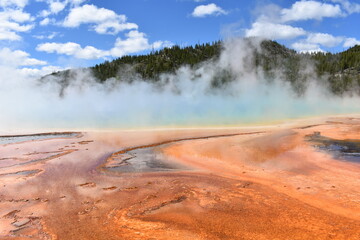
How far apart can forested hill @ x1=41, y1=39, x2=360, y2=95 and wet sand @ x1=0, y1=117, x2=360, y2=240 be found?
46183 millimetres

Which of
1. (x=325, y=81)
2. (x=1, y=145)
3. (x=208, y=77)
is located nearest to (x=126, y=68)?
(x=208, y=77)

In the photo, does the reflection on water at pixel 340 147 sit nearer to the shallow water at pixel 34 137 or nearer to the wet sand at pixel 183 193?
the wet sand at pixel 183 193

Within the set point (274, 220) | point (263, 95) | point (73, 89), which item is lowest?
point (274, 220)

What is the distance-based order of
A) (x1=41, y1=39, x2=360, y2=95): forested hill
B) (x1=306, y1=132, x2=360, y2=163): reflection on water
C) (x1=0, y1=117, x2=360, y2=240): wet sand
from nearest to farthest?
(x1=0, y1=117, x2=360, y2=240): wet sand → (x1=306, y1=132, x2=360, y2=163): reflection on water → (x1=41, y1=39, x2=360, y2=95): forested hill

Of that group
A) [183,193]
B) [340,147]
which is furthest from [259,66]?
[183,193]

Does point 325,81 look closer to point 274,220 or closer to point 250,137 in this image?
point 250,137

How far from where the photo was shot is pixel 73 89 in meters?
58.7

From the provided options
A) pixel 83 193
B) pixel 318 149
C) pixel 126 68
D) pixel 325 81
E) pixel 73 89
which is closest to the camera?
pixel 83 193

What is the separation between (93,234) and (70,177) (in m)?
3.24

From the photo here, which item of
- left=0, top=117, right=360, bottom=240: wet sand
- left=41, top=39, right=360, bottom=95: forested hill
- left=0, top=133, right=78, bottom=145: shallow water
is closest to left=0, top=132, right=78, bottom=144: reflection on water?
left=0, top=133, right=78, bottom=145: shallow water

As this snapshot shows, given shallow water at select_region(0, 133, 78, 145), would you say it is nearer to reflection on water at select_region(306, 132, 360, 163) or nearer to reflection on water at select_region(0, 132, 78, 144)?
reflection on water at select_region(0, 132, 78, 144)

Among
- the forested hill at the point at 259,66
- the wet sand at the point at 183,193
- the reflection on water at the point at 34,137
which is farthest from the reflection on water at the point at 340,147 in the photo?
the forested hill at the point at 259,66

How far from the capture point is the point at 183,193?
5707 mm

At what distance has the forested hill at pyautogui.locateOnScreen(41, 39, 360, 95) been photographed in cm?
5328
